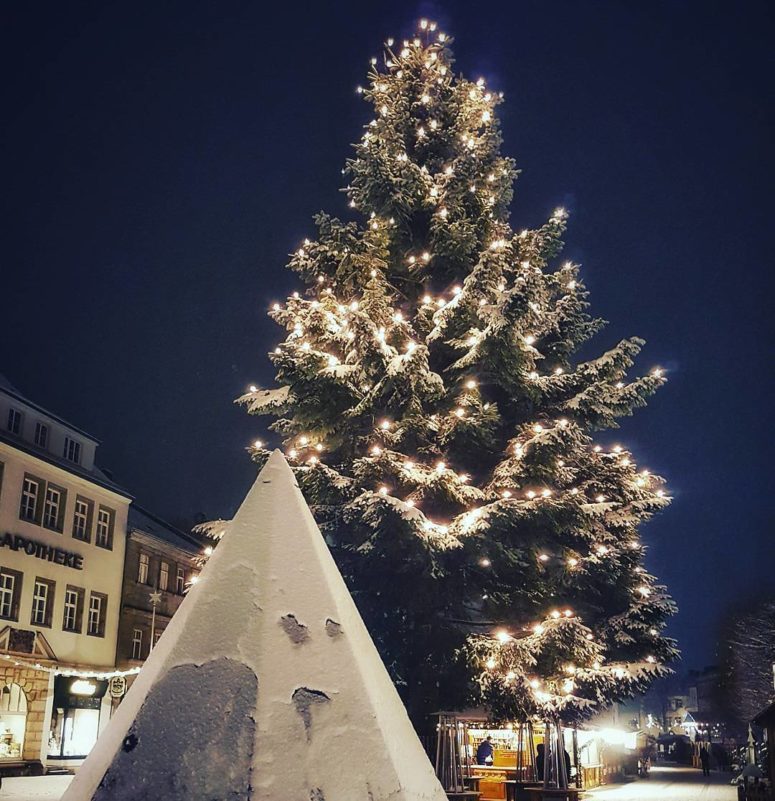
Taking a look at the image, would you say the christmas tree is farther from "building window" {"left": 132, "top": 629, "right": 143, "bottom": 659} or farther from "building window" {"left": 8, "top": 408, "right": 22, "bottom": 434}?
"building window" {"left": 132, "top": 629, "right": 143, "bottom": 659}

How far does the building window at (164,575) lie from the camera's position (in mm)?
35594

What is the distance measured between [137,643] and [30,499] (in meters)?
8.85

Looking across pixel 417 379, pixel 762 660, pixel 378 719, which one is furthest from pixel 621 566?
pixel 762 660

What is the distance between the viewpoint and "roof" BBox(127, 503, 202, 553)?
3472 centimetres

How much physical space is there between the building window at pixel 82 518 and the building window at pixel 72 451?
1518mm

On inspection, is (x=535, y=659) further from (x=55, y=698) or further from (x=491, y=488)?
(x=55, y=698)

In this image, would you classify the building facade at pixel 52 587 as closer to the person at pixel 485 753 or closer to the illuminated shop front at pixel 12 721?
the illuminated shop front at pixel 12 721

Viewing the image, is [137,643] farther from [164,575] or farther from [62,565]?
[62,565]

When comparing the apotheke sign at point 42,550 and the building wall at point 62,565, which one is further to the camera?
the building wall at point 62,565

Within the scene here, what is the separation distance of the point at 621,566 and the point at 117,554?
2209 cm

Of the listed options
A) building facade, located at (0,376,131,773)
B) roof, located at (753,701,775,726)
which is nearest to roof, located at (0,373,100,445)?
building facade, located at (0,376,131,773)

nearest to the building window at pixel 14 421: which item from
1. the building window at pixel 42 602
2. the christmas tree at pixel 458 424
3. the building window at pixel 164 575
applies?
the building window at pixel 42 602

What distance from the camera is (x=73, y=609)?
28750 millimetres

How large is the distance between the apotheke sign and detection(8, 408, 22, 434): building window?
3471 mm
